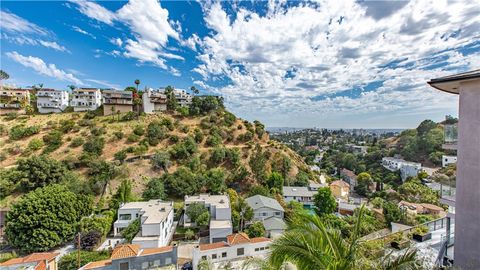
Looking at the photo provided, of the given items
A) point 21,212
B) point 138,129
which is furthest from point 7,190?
point 138,129

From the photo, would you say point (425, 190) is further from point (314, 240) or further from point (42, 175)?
point (42, 175)

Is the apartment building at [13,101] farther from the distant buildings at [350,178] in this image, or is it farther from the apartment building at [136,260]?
the distant buildings at [350,178]

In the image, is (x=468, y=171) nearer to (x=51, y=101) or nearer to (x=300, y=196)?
(x=300, y=196)

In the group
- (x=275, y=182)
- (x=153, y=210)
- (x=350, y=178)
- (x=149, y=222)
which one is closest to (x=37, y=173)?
(x=153, y=210)

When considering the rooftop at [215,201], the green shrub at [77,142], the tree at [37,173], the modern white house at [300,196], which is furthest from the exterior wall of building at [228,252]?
the green shrub at [77,142]

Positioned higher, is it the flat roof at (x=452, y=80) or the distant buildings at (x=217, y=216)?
the flat roof at (x=452, y=80)

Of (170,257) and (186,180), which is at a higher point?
(186,180)

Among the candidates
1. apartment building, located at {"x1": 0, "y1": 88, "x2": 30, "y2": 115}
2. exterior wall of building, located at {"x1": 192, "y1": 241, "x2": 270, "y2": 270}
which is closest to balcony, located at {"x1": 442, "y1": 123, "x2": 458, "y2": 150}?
exterior wall of building, located at {"x1": 192, "y1": 241, "x2": 270, "y2": 270}
